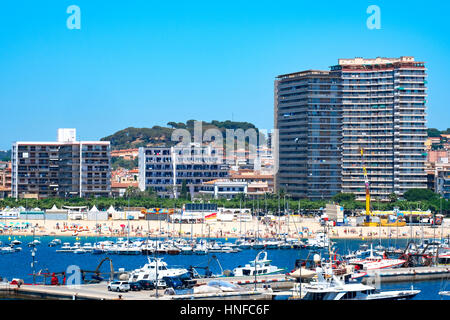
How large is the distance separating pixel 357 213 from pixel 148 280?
73.4 meters

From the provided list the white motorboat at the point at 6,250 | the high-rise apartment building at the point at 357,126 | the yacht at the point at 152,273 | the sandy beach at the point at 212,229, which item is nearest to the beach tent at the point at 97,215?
the sandy beach at the point at 212,229

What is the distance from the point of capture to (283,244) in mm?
74312

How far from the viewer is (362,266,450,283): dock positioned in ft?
144

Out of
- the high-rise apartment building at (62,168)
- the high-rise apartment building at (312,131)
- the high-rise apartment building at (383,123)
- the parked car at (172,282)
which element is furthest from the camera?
the high-rise apartment building at (312,131)

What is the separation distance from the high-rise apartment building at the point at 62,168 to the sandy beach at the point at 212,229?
16.6m

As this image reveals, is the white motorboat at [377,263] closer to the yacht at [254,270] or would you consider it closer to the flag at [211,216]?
the yacht at [254,270]

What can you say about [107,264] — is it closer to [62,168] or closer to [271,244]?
[271,244]

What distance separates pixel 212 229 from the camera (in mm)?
89312

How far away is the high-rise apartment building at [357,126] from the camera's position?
375 ft

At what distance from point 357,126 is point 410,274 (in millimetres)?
74081

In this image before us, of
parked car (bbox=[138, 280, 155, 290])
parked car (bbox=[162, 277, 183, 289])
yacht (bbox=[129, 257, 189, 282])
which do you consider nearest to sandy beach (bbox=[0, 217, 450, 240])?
yacht (bbox=[129, 257, 189, 282])
